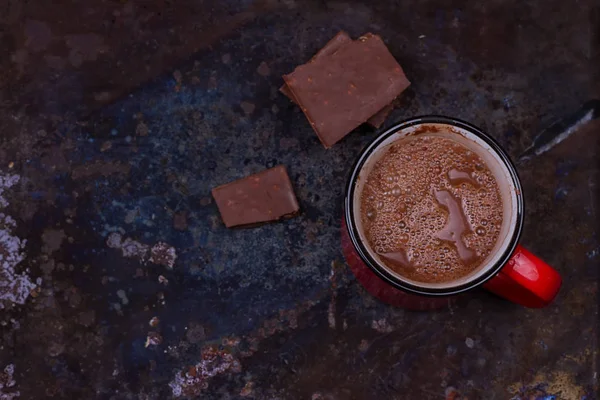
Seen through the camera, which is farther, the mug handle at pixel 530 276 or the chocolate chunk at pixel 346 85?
the chocolate chunk at pixel 346 85

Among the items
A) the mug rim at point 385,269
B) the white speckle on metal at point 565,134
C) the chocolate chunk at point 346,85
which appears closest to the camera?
the mug rim at point 385,269

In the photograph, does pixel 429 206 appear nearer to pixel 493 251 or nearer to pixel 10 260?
pixel 493 251

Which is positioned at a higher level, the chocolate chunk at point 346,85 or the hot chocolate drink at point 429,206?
the chocolate chunk at point 346,85

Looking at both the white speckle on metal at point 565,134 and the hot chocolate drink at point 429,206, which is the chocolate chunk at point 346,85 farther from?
the white speckle on metal at point 565,134

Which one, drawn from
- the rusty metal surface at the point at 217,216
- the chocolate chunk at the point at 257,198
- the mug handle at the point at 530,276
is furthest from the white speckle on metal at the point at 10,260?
the mug handle at the point at 530,276

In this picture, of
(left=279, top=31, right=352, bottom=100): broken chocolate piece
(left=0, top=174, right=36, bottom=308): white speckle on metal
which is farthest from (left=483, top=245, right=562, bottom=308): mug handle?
(left=0, top=174, right=36, bottom=308): white speckle on metal

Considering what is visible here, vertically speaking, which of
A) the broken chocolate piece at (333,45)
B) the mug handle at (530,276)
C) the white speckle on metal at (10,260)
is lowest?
the white speckle on metal at (10,260)

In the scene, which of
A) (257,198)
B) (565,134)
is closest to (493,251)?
(565,134)
